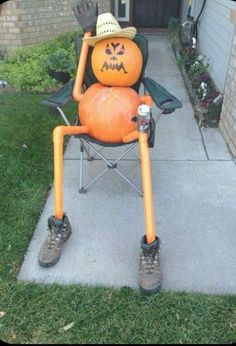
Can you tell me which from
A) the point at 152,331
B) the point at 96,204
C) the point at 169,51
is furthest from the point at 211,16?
the point at 152,331

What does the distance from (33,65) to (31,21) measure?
1.11m

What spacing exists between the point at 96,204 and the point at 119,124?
676 millimetres

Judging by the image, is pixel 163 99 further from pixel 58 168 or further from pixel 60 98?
pixel 58 168

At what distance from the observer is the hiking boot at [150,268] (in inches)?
84.4

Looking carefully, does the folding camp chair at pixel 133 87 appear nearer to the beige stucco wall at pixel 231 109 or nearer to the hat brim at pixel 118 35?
the hat brim at pixel 118 35

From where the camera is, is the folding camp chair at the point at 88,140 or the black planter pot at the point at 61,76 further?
the black planter pot at the point at 61,76

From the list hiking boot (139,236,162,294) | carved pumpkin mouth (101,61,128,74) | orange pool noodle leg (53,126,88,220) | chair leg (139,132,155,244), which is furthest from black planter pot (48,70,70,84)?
hiking boot (139,236,162,294)

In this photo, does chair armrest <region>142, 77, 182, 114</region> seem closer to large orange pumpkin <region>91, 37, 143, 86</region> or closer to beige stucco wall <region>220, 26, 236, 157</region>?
large orange pumpkin <region>91, 37, 143, 86</region>

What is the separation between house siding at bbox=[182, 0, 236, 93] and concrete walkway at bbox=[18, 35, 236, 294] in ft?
4.19

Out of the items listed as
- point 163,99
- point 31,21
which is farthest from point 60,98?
point 31,21

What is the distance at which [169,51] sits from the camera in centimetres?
735

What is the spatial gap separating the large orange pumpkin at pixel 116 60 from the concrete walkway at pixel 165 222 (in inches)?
36.4

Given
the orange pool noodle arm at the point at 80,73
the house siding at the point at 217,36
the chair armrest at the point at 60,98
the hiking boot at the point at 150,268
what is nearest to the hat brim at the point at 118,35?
the orange pool noodle arm at the point at 80,73

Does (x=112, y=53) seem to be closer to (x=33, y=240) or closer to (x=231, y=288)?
(x=33, y=240)
